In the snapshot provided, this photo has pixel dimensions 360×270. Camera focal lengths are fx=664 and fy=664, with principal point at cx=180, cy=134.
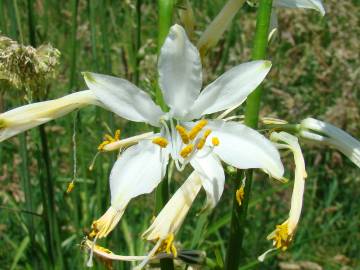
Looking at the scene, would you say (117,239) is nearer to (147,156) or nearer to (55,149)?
(147,156)

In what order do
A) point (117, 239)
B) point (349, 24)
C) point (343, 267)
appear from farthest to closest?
1. point (349, 24)
2. point (343, 267)
3. point (117, 239)

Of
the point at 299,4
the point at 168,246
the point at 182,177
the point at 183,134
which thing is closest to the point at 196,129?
the point at 183,134

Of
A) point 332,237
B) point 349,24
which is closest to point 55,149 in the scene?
point 332,237

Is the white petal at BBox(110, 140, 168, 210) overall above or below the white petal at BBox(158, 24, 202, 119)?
below

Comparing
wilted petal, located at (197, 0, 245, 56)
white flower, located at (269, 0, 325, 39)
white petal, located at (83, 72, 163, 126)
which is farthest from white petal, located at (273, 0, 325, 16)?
white petal, located at (83, 72, 163, 126)

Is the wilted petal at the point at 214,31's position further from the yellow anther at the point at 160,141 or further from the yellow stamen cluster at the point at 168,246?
the yellow stamen cluster at the point at 168,246

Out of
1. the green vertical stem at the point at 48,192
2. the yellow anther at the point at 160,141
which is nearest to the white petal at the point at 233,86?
the yellow anther at the point at 160,141

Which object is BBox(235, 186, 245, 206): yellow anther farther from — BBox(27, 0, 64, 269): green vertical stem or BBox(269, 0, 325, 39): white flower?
BBox(27, 0, 64, 269): green vertical stem
